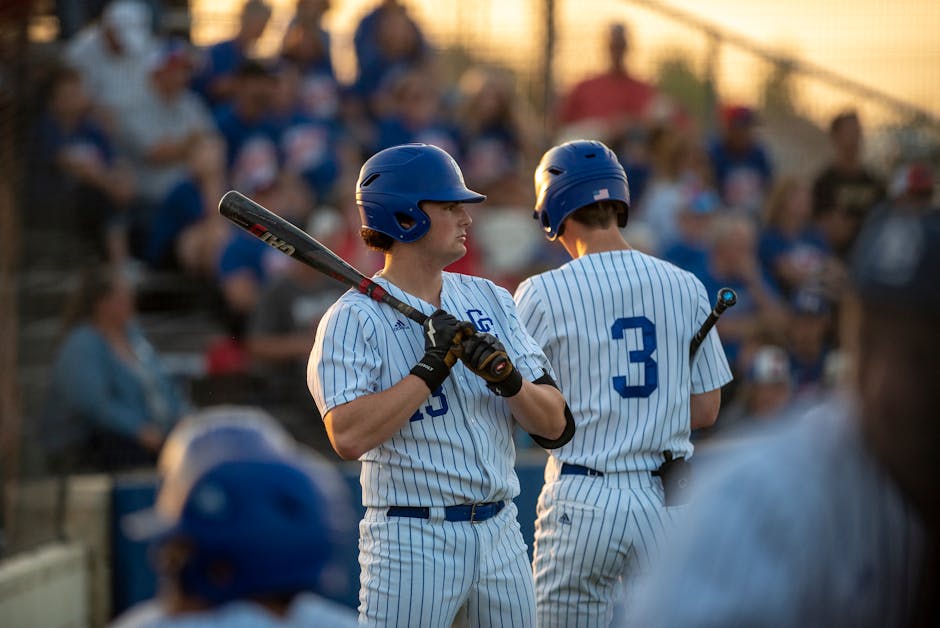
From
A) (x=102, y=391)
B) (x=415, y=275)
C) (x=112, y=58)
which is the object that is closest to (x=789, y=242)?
(x=112, y=58)

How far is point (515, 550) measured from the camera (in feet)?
13.3

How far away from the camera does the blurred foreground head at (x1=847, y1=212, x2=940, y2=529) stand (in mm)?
1735

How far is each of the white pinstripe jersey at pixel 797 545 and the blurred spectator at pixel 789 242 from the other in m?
8.02

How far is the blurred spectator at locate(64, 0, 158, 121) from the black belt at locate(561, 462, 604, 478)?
203 inches

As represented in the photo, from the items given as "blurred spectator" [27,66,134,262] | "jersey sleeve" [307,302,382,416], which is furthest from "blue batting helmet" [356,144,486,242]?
"blurred spectator" [27,66,134,262]

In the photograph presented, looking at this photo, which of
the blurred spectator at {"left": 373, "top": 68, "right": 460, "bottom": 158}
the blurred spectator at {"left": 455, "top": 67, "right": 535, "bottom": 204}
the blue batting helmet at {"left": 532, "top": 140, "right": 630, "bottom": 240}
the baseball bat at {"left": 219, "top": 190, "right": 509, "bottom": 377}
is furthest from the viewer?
the blurred spectator at {"left": 455, "top": 67, "right": 535, "bottom": 204}

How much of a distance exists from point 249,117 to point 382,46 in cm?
128

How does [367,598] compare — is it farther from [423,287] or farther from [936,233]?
[936,233]

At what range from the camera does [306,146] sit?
885 centimetres

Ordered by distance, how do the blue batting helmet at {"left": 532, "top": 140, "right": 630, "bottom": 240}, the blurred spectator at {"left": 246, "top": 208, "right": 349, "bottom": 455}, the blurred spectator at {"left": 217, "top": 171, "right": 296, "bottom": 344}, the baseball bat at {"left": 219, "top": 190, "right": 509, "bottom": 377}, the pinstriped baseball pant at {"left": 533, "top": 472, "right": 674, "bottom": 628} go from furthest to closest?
the blurred spectator at {"left": 217, "top": 171, "right": 296, "bottom": 344} < the blurred spectator at {"left": 246, "top": 208, "right": 349, "bottom": 455} < the blue batting helmet at {"left": 532, "top": 140, "right": 630, "bottom": 240} < the pinstriped baseball pant at {"left": 533, "top": 472, "right": 674, "bottom": 628} < the baseball bat at {"left": 219, "top": 190, "right": 509, "bottom": 377}

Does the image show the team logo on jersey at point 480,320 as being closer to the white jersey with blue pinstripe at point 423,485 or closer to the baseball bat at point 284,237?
the white jersey with blue pinstripe at point 423,485

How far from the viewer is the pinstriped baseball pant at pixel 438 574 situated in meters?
3.86

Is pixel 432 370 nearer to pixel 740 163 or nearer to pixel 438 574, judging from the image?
pixel 438 574

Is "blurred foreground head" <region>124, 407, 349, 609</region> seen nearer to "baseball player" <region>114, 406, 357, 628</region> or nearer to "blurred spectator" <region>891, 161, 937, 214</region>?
"baseball player" <region>114, 406, 357, 628</region>
